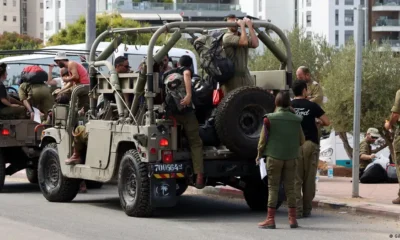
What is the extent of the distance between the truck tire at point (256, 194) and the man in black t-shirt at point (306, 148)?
0.85m

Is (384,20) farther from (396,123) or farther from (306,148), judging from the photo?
(306,148)

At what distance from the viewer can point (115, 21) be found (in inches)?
3265

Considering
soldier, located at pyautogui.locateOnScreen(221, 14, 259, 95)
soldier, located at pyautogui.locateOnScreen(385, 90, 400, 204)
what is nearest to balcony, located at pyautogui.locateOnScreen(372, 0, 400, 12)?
soldier, located at pyautogui.locateOnScreen(385, 90, 400, 204)

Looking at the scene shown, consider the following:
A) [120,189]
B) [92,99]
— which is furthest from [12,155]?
[120,189]

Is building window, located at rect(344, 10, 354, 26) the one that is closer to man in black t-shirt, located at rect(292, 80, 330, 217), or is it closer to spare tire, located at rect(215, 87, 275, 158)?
man in black t-shirt, located at rect(292, 80, 330, 217)

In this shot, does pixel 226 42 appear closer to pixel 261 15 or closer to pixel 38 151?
pixel 38 151

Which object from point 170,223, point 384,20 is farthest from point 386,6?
point 170,223

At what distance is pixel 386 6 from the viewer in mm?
101875

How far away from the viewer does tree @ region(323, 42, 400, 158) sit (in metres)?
46.8

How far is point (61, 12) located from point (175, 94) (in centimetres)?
10918

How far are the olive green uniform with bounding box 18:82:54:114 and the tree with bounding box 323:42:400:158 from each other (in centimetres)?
2911

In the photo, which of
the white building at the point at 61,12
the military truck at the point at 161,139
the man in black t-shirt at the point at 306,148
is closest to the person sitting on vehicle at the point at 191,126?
the military truck at the point at 161,139

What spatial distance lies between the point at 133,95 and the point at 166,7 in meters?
96.1

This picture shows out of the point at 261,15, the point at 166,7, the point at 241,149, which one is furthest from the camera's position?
the point at 261,15
